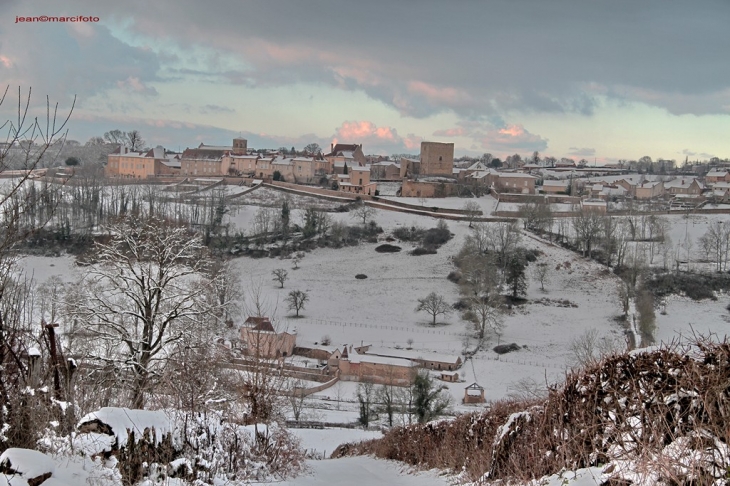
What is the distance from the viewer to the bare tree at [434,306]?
3556 centimetres

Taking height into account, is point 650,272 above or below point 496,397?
above

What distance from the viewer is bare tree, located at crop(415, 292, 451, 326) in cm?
3556

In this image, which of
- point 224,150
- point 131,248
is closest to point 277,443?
point 131,248

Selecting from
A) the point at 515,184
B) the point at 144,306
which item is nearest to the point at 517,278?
the point at 144,306

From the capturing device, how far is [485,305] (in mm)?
34531

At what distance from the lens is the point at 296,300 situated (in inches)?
1417

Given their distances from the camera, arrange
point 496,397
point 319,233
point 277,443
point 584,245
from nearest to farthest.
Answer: point 277,443 → point 496,397 → point 584,245 → point 319,233

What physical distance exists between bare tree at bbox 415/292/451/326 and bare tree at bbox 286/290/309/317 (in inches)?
294

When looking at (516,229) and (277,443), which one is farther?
(516,229)

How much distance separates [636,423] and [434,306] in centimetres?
3129

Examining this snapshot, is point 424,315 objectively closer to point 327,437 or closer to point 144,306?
point 327,437

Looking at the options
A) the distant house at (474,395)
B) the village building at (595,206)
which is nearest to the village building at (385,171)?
the village building at (595,206)

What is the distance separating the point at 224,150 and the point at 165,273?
72.5 meters

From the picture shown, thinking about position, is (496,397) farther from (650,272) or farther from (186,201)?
(186,201)
